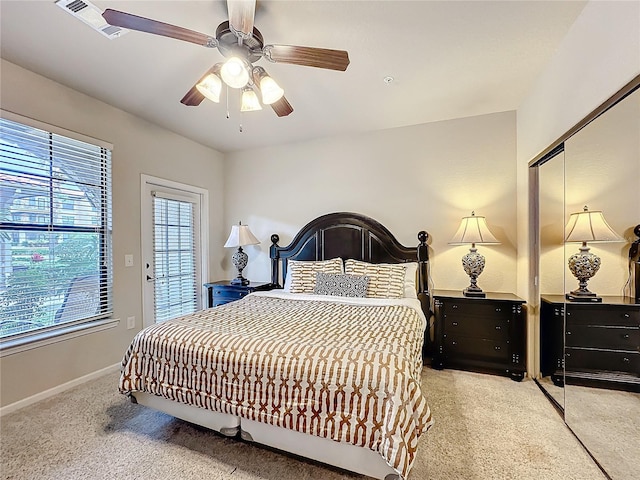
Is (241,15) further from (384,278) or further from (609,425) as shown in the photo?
(609,425)

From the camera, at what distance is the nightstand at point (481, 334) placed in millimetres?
2875

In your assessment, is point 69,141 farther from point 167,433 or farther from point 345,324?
point 345,324

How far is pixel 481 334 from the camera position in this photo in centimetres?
298

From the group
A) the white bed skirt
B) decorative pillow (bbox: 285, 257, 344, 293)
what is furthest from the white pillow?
the white bed skirt

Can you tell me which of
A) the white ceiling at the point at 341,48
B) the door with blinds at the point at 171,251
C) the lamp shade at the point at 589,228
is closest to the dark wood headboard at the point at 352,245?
the door with blinds at the point at 171,251

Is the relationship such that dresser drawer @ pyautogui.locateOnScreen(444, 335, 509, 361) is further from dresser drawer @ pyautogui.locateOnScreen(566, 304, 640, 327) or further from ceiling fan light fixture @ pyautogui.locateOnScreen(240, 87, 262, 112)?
ceiling fan light fixture @ pyautogui.locateOnScreen(240, 87, 262, 112)

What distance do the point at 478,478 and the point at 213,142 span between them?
4399mm

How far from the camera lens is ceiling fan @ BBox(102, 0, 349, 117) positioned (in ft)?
5.16

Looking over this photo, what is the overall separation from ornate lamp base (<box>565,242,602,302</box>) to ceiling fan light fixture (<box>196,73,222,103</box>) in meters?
2.82

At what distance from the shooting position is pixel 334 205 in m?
4.05

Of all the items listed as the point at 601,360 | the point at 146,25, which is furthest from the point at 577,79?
the point at 146,25

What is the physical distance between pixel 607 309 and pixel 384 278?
1732 millimetres

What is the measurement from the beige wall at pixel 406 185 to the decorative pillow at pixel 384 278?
0.55m

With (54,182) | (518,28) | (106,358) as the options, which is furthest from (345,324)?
(54,182)
